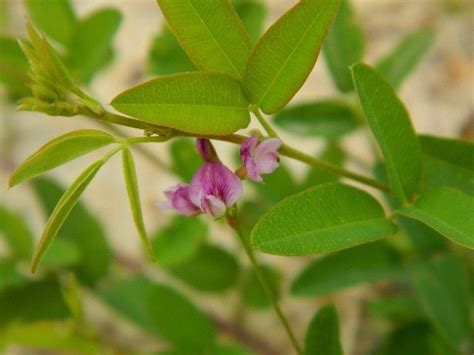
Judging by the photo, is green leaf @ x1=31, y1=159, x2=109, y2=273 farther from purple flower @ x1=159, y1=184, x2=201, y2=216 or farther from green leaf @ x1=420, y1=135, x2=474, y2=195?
green leaf @ x1=420, y1=135, x2=474, y2=195

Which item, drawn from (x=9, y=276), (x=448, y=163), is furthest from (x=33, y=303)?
(x=448, y=163)

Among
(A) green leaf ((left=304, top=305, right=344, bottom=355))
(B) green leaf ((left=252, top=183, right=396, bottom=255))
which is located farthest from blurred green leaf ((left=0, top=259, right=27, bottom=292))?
(B) green leaf ((left=252, top=183, right=396, bottom=255))

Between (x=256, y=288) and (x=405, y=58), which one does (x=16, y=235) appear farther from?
(x=405, y=58)

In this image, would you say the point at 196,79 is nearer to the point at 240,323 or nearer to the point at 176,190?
the point at 176,190

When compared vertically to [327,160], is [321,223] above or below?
below

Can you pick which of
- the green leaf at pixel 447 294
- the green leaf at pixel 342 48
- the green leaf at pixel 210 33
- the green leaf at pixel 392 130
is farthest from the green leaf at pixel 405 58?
the green leaf at pixel 210 33

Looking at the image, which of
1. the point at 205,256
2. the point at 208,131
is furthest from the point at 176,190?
the point at 205,256

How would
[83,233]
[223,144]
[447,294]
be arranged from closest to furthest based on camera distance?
1. [447,294]
2. [83,233]
3. [223,144]
